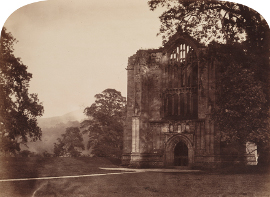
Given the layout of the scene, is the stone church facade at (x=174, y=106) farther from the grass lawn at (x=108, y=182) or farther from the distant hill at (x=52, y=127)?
the distant hill at (x=52, y=127)

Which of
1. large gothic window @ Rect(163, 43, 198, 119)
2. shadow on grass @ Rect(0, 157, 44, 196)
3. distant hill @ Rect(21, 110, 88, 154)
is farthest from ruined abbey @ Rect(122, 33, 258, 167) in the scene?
shadow on grass @ Rect(0, 157, 44, 196)

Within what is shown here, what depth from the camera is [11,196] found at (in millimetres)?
7938

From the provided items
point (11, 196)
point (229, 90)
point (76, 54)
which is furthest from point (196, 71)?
point (11, 196)

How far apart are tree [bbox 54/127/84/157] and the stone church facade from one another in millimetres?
857

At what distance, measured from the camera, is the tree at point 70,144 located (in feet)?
27.3

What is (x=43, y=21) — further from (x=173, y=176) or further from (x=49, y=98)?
(x=173, y=176)

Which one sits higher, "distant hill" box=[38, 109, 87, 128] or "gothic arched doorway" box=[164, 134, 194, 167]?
"distant hill" box=[38, 109, 87, 128]

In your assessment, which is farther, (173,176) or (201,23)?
(201,23)

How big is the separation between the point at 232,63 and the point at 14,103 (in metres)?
4.20

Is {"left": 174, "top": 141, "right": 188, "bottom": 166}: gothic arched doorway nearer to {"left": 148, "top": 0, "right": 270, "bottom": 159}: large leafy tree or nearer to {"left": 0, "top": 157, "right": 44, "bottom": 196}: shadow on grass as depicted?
{"left": 148, "top": 0, "right": 270, "bottom": 159}: large leafy tree

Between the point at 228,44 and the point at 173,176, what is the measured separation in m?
2.74

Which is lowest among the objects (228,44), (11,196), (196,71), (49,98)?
(11,196)

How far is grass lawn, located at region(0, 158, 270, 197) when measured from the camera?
26.0ft

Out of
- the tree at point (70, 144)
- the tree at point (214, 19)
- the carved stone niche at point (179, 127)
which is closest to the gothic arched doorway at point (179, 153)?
the carved stone niche at point (179, 127)
